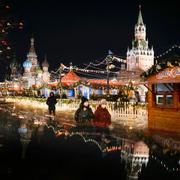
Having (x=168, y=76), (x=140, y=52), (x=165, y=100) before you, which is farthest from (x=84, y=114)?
(x=140, y=52)

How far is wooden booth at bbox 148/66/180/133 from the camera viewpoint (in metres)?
12.2

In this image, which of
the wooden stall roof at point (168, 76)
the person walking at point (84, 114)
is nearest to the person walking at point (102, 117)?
the person walking at point (84, 114)

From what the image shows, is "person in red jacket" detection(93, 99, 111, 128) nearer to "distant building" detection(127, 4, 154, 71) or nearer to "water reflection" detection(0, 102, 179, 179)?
"water reflection" detection(0, 102, 179, 179)

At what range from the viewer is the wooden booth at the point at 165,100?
40.0 ft

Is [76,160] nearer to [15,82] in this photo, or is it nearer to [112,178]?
[112,178]

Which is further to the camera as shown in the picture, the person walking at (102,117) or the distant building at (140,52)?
the distant building at (140,52)

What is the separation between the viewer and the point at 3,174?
5688 mm

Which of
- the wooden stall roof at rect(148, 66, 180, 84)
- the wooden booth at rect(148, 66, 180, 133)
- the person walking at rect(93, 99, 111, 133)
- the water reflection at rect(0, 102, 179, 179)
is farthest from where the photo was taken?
the person walking at rect(93, 99, 111, 133)

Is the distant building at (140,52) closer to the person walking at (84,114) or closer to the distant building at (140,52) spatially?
the distant building at (140,52)

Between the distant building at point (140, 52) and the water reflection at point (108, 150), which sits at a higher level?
the distant building at point (140, 52)

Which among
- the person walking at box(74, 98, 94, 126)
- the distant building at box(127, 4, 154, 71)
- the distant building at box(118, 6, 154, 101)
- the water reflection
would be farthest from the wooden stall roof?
the distant building at box(127, 4, 154, 71)

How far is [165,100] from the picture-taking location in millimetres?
12977

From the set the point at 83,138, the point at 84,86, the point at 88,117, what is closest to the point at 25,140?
the point at 83,138

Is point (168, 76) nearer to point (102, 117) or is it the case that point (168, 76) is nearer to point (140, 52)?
point (102, 117)
